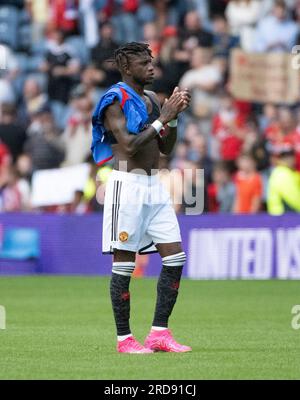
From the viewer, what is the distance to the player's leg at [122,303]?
396 inches

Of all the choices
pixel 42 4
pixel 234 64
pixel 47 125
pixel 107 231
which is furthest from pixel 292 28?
pixel 107 231

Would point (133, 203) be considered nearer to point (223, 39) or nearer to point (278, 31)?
point (278, 31)

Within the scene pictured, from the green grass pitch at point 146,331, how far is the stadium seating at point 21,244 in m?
1.43

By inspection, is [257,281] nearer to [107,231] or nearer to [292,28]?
[292,28]

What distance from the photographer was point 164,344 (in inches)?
400

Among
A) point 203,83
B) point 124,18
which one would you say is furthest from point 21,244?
point 124,18

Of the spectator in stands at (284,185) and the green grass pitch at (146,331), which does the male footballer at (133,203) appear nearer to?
the green grass pitch at (146,331)

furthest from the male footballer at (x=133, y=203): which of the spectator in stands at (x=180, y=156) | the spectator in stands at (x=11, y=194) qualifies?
the spectator in stands at (x=11, y=194)

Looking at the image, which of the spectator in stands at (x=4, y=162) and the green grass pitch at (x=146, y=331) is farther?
the spectator in stands at (x=4, y=162)

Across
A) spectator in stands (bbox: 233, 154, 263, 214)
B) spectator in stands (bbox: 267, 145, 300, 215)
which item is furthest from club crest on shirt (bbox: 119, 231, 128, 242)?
spectator in stands (bbox: 233, 154, 263, 214)

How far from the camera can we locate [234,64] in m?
21.4

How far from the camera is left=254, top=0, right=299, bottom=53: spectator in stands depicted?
2186cm

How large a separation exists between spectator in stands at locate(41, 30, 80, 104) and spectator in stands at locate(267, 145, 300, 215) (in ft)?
19.9
